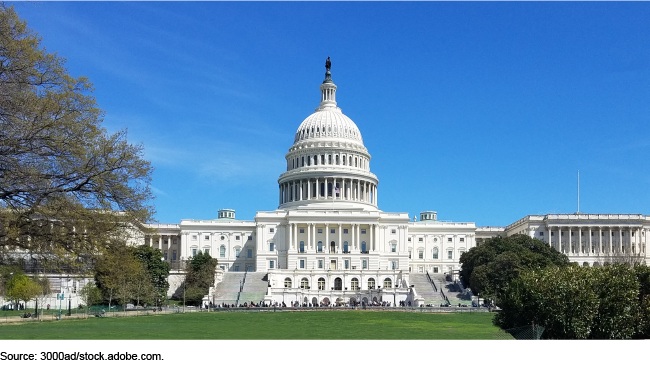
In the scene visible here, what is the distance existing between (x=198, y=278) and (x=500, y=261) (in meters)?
41.3

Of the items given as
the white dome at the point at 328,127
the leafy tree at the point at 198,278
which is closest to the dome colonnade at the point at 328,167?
the white dome at the point at 328,127

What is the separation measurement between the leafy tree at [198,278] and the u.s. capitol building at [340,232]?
3.83 metres

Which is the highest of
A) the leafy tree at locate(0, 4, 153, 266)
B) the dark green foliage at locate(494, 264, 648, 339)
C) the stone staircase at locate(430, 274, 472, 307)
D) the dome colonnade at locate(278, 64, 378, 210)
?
the dome colonnade at locate(278, 64, 378, 210)

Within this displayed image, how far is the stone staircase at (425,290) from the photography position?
332 ft

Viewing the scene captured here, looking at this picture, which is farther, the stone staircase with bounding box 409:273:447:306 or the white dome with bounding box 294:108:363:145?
the white dome with bounding box 294:108:363:145

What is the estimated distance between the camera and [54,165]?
31141 millimetres

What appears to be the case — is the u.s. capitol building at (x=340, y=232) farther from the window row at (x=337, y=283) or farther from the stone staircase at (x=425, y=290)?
the stone staircase at (x=425, y=290)

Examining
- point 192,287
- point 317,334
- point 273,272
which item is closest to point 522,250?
point 273,272

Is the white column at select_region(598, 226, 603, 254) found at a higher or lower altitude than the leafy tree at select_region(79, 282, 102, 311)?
higher

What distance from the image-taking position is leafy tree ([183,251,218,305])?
3947 inches

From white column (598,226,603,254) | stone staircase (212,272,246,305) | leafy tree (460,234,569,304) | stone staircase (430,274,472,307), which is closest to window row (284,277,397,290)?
stone staircase (430,274,472,307)

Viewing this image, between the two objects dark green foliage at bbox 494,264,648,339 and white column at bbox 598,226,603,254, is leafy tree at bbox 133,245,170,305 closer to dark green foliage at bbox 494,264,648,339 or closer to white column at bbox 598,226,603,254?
dark green foliage at bbox 494,264,648,339

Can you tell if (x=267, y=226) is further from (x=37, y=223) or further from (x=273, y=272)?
(x=37, y=223)

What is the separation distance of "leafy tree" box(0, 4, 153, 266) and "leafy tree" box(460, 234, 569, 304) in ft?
197
